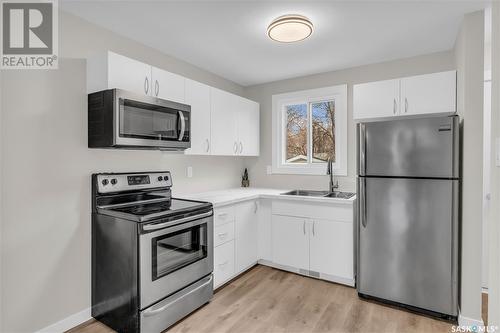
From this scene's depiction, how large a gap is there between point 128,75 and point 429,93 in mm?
2557

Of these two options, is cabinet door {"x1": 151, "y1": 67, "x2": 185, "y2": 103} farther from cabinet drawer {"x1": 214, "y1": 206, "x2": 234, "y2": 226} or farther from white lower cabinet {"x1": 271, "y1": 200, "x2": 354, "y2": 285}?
white lower cabinet {"x1": 271, "y1": 200, "x2": 354, "y2": 285}

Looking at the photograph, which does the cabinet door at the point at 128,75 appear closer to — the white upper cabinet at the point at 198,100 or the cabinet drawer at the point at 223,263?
the white upper cabinet at the point at 198,100

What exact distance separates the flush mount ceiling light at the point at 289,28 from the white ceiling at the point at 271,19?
0.15 feet

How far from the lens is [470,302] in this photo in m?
2.14

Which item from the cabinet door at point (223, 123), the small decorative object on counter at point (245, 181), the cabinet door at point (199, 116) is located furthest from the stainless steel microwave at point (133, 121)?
the small decorative object on counter at point (245, 181)

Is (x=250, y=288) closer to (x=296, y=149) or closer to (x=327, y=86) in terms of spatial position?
(x=296, y=149)

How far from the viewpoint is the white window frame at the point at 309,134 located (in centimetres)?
346

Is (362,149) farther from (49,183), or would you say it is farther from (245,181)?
(49,183)

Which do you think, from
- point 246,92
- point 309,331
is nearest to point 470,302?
point 309,331

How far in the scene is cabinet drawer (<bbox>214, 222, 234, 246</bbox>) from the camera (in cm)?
272

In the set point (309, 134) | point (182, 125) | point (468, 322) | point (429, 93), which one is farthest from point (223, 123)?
point (468, 322)

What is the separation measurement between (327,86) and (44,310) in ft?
11.5

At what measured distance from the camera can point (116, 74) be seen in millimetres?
2127

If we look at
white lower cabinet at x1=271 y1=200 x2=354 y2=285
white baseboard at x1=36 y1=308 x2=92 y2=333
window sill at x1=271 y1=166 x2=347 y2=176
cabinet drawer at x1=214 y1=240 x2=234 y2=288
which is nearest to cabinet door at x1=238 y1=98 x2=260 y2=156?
window sill at x1=271 y1=166 x2=347 y2=176
